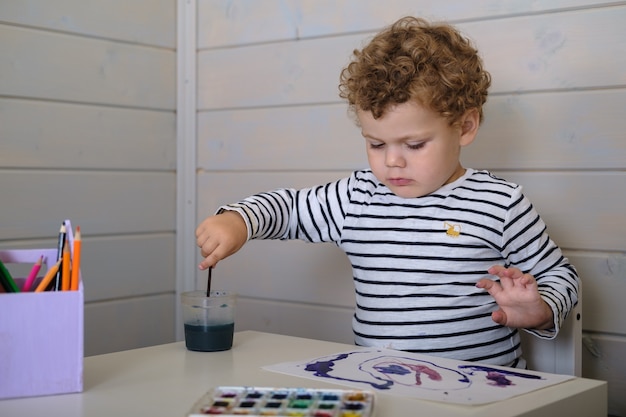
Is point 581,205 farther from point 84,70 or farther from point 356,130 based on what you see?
point 84,70

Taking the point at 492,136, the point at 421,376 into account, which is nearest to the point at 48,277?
the point at 421,376

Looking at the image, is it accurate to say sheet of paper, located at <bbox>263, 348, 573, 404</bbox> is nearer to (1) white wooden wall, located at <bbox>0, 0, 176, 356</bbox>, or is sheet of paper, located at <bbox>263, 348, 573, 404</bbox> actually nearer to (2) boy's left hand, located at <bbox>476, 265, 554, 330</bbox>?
(2) boy's left hand, located at <bbox>476, 265, 554, 330</bbox>

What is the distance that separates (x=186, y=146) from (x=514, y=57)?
32.6 inches

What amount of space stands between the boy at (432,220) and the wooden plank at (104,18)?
672mm

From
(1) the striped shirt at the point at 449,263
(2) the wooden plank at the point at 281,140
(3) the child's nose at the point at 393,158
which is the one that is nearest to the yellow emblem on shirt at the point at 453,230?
(1) the striped shirt at the point at 449,263

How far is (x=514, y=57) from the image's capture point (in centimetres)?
142

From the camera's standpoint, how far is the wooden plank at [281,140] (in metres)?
1.65

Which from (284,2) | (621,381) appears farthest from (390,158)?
(284,2)

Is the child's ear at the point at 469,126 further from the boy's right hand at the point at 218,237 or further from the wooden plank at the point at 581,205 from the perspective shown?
the boy's right hand at the point at 218,237

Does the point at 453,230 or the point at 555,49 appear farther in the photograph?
the point at 555,49

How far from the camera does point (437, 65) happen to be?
121 cm

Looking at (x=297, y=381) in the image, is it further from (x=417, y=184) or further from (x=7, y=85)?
(x=7, y=85)

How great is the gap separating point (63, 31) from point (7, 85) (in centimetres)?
18

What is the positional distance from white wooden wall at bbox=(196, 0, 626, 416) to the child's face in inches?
9.5
